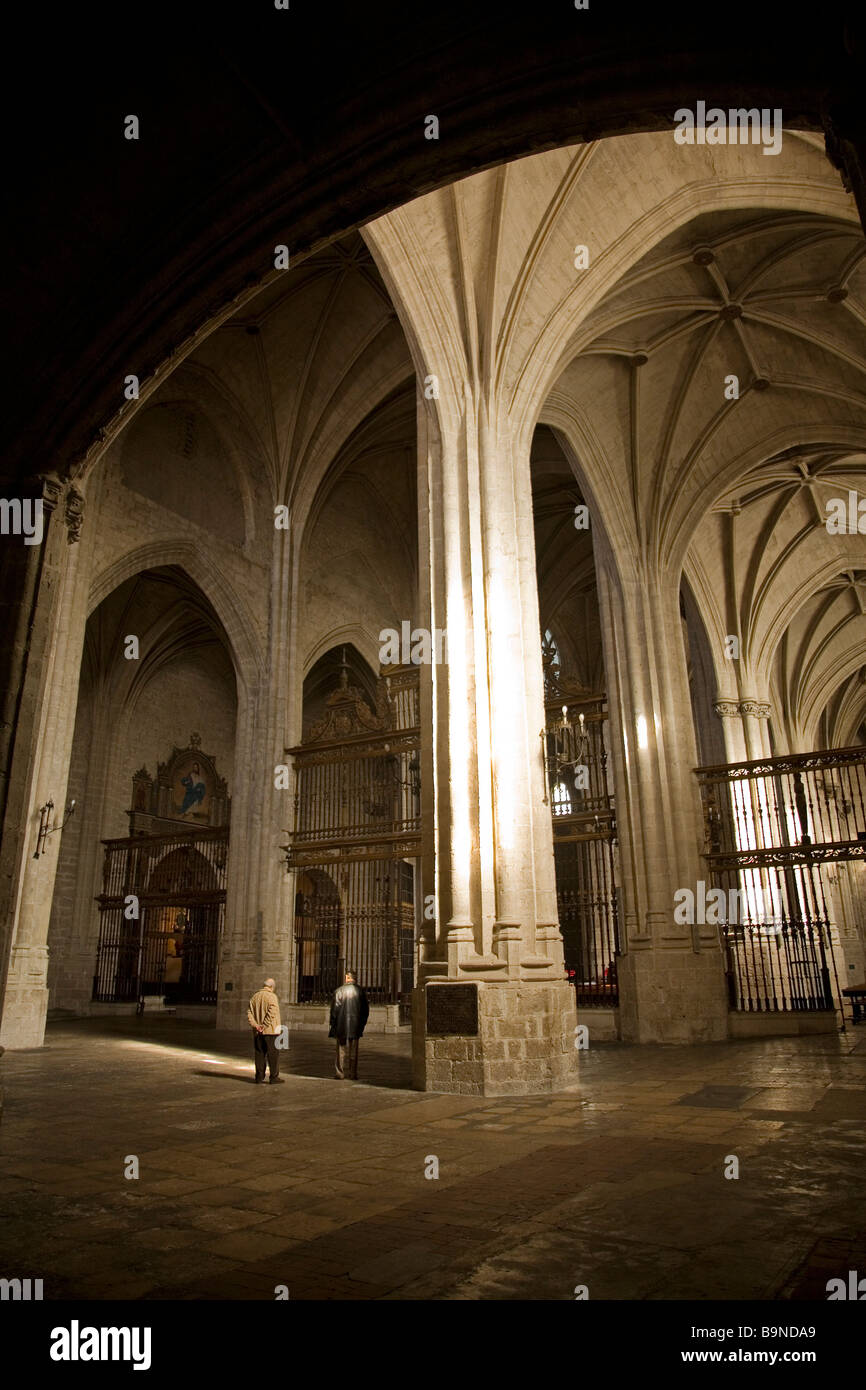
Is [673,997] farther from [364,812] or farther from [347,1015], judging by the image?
[347,1015]

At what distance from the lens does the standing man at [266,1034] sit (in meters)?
8.28

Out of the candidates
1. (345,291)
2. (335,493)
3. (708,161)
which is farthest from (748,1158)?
(335,493)

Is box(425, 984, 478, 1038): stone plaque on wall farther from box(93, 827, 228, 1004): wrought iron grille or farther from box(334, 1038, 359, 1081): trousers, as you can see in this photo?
box(93, 827, 228, 1004): wrought iron grille

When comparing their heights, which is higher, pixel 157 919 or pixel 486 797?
pixel 486 797

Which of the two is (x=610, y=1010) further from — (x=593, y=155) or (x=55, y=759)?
(x=593, y=155)

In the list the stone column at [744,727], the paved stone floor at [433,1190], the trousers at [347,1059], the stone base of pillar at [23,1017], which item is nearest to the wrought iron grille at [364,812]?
the stone base of pillar at [23,1017]

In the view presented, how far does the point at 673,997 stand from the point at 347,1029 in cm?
634

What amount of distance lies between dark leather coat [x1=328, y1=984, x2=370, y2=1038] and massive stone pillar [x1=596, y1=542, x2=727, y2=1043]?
5860mm

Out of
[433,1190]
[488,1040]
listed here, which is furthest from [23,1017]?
[433,1190]

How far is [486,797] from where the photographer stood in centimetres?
852

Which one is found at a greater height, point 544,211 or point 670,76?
point 544,211

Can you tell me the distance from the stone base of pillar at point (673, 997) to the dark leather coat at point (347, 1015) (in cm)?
579
